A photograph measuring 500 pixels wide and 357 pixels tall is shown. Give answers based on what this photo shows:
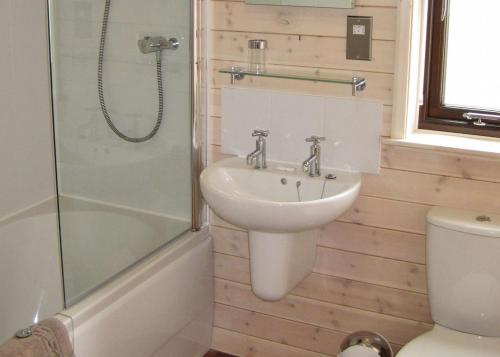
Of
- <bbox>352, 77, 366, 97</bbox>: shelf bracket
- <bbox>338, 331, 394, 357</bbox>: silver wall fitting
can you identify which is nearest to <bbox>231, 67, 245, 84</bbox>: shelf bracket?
<bbox>352, 77, 366, 97</bbox>: shelf bracket

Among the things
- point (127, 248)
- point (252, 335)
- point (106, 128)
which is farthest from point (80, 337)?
point (252, 335)

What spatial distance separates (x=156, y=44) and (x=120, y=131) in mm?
336

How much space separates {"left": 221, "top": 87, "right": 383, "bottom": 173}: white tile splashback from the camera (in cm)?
275

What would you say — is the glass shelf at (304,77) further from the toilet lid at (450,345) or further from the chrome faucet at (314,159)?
the toilet lid at (450,345)

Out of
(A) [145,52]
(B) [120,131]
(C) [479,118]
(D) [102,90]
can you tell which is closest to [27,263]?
(B) [120,131]

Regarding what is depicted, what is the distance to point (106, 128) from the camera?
2.63 meters

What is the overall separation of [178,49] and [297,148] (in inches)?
22.2

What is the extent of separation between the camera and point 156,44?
2.76m

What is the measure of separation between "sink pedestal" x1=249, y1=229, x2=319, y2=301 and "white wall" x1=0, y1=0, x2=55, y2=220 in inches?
35.9

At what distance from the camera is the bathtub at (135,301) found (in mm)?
2490

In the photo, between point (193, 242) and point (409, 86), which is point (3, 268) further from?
point (409, 86)

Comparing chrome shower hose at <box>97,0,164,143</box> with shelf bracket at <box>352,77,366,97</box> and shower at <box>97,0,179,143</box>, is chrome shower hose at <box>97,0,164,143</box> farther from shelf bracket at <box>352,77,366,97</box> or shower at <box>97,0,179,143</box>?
shelf bracket at <box>352,77,366,97</box>

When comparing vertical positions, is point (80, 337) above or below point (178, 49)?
below

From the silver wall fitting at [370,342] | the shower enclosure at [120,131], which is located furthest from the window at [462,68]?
the shower enclosure at [120,131]
